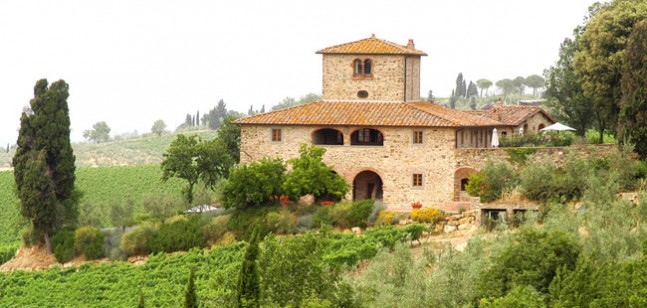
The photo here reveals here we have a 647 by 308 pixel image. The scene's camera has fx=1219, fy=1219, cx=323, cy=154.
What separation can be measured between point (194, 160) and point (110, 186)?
23.5m

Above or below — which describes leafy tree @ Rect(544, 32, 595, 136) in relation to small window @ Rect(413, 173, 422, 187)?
above

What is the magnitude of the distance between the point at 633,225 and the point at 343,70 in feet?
62.0

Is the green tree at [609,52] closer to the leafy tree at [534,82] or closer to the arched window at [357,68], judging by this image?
the arched window at [357,68]

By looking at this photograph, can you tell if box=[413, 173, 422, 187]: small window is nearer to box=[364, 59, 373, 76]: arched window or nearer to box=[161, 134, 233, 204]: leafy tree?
box=[364, 59, 373, 76]: arched window

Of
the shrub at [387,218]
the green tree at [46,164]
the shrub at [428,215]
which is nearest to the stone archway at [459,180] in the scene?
the shrub at [428,215]

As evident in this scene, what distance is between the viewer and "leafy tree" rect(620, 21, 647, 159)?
4362 centimetres

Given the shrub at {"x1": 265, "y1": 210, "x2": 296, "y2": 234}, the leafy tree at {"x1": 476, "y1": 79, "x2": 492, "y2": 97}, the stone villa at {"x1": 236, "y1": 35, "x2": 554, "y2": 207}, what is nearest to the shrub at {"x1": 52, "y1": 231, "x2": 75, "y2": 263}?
the stone villa at {"x1": 236, "y1": 35, "x2": 554, "y2": 207}

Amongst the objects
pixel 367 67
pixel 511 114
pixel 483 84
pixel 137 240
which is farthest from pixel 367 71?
pixel 483 84

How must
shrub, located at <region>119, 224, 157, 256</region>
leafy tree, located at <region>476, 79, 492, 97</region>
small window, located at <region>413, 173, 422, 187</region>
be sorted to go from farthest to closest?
leafy tree, located at <region>476, 79, 492, 97</region> < shrub, located at <region>119, 224, 157, 256</region> < small window, located at <region>413, 173, 422, 187</region>

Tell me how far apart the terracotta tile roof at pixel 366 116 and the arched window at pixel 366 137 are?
794mm

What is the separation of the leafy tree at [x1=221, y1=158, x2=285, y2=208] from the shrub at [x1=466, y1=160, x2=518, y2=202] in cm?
753

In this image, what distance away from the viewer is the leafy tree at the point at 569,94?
5866 centimetres

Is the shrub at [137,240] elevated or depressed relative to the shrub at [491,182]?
depressed

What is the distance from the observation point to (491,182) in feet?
147
